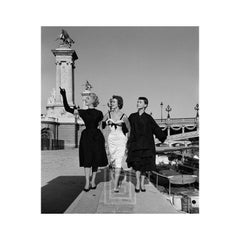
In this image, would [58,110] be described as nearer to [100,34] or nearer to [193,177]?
[193,177]

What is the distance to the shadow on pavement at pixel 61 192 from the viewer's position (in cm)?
Answer: 402

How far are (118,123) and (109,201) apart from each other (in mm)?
1273

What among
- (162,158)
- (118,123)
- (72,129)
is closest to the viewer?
(118,123)

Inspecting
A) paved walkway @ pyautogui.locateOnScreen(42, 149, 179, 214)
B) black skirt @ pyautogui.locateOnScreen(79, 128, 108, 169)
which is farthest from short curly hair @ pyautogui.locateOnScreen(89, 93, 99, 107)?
paved walkway @ pyautogui.locateOnScreen(42, 149, 179, 214)

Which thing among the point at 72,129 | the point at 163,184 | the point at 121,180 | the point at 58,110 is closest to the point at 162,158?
the point at 163,184

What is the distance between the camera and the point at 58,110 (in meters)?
16.8

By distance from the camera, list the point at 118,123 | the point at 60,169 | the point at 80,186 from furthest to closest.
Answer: the point at 60,169 → the point at 80,186 → the point at 118,123

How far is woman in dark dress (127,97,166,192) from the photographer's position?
14.5 feet

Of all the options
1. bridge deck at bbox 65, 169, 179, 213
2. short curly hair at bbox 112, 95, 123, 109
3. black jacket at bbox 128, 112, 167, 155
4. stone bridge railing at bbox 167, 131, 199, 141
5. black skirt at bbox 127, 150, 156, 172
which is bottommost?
stone bridge railing at bbox 167, 131, 199, 141

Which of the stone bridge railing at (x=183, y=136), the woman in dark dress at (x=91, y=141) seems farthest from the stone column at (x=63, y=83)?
the woman in dark dress at (x=91, y=141)

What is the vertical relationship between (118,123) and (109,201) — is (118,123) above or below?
above

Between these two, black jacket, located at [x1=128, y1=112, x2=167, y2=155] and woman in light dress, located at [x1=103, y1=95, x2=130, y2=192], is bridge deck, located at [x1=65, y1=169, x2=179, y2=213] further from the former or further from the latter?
black jacket, located at [x1=128, y1=112, x2=167, y2=155]

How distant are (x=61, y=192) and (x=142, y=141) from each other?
5.92 ft

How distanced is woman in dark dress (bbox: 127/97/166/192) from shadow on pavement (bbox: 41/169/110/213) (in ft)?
3.98
